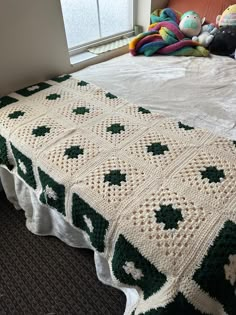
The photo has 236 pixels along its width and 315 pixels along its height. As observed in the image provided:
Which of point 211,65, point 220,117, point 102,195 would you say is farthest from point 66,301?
point 211,65

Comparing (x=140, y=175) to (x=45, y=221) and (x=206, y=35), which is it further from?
(x=206, y=35)

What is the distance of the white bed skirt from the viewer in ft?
3.71

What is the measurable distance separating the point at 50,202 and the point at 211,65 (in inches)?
54.5

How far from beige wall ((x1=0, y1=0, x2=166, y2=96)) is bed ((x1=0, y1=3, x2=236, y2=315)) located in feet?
0.30

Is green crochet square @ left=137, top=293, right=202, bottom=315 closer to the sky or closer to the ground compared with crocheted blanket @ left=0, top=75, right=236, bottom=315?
closer to the ground

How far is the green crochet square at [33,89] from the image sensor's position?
1502 mm

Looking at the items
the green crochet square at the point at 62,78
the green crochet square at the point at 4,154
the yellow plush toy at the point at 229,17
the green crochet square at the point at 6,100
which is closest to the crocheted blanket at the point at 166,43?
the yellow plush toy at the point at 229,17

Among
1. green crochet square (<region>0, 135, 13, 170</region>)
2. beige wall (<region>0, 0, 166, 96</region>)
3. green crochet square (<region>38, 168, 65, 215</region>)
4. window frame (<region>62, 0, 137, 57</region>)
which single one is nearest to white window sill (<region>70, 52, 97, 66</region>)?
window frame (<region>62, 0, 137, 57</region>)

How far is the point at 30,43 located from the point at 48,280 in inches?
51.0

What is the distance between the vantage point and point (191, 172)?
3.00 ft

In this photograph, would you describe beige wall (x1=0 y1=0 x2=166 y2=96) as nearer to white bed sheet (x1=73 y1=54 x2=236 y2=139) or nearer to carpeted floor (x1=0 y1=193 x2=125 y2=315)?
white bed sheet (x1=73 y1=54 x2=236 y2=139)

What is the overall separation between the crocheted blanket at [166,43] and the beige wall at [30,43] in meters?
0.60

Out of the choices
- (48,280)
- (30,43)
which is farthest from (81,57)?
(48,280)

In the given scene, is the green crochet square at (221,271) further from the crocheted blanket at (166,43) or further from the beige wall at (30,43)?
the crocheted blanket at (166,43)
